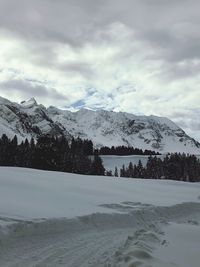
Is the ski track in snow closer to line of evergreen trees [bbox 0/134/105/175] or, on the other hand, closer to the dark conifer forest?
line of evergreen trees [bbox 0/134/105/175]

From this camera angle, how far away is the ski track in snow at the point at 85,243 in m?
8.21

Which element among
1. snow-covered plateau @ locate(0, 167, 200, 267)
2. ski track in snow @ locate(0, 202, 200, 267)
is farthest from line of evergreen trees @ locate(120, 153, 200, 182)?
ski track in snow @ locate(0, 202, 200, 267)

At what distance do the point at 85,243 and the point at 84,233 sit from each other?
1.39 m

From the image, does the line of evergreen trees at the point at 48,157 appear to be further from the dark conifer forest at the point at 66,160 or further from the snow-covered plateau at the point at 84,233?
the snow-covered plateau at the point at 84,233

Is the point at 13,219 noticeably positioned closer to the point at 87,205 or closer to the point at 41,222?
the point at 41,222

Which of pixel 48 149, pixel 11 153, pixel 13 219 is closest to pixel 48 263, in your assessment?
pixel 13 219

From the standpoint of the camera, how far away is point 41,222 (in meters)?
10.9

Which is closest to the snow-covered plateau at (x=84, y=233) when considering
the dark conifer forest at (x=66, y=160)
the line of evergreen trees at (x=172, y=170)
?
the dark conifer forest at (x=66, y=160)

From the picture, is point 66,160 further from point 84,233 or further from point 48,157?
point 84,233

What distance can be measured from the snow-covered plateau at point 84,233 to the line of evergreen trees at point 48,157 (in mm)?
46039

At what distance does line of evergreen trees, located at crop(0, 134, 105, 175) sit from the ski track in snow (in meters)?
50.5

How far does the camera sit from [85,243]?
1038cm

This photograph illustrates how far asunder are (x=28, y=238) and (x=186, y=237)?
4990mm

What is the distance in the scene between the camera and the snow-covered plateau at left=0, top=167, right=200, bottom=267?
8477 mm
